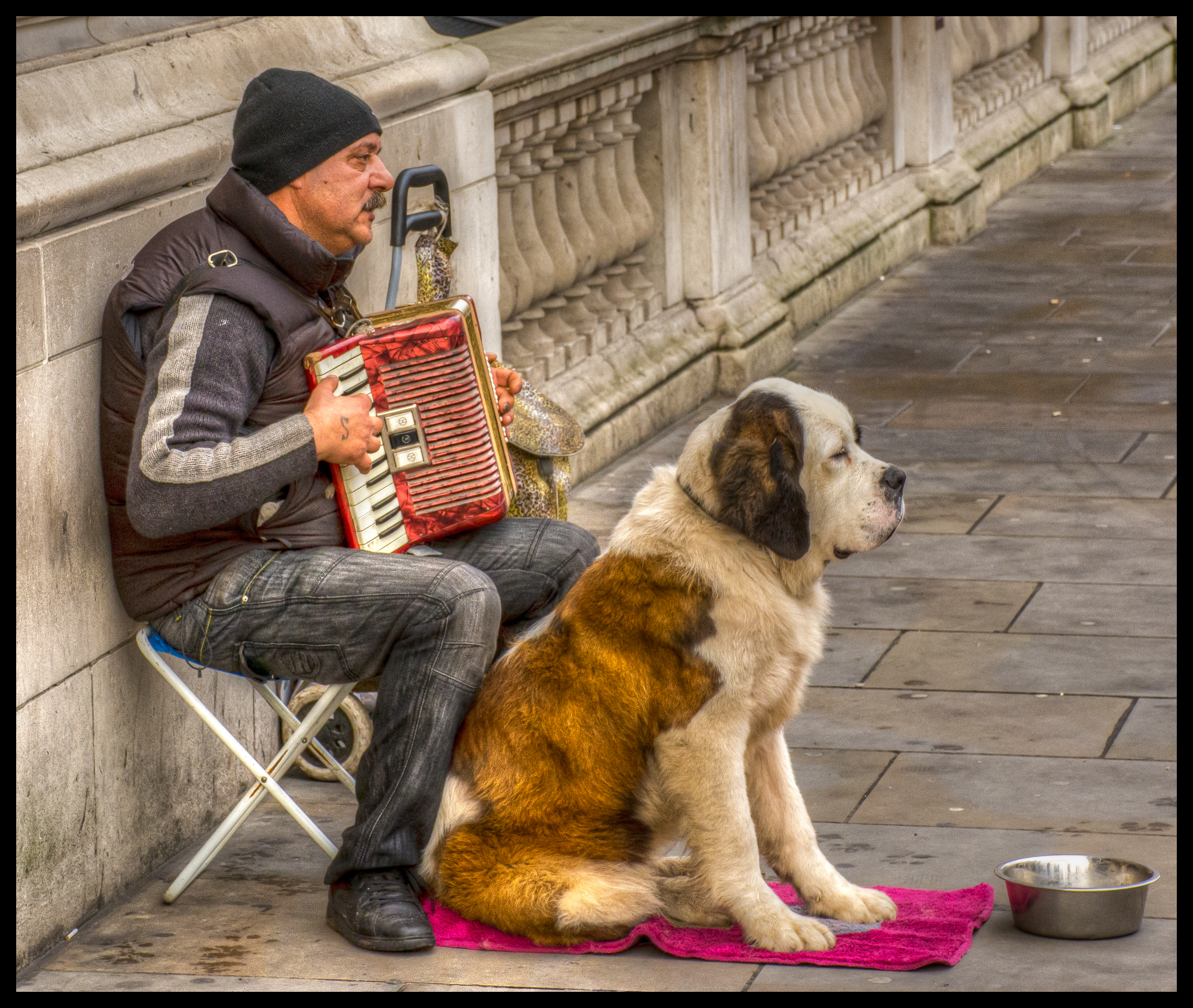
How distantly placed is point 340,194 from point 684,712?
4.76 feet

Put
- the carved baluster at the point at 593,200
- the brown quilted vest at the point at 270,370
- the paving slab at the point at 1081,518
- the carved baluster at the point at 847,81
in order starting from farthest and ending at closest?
the carved baluster at the point at 847,81, the carved baluster at the point at 593,200, the paving slab at the point at 1081,518, the brown quilted vest at the point at 270,370

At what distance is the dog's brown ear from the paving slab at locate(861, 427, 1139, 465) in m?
4.48

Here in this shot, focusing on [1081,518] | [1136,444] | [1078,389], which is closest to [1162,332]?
[1078,389]

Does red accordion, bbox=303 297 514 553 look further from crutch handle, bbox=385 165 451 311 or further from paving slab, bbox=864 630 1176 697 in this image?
paving slab, bbox=864 630 1176 697

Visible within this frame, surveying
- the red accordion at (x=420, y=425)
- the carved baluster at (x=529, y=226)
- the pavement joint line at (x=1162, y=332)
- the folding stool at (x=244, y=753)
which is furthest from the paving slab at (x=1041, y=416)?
the folding stool at (x=244, y=753)

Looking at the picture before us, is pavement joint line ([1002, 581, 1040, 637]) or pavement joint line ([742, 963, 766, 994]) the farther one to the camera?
pavement joint line ([1002, 581, 1040, 637])

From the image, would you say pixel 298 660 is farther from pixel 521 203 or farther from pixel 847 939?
pixel 521 203

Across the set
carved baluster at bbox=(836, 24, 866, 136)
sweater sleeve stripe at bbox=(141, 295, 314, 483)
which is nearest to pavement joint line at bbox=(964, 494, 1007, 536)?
sweater sleeve stripe at bbox=(141, 295, 314, 483)

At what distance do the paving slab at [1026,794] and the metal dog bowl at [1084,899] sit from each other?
500mm

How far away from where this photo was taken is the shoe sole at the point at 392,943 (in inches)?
164

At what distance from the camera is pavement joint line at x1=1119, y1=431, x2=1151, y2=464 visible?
8398 millimetres

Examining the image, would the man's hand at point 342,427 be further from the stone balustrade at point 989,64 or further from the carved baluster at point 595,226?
the stone balustrade at point 989,64

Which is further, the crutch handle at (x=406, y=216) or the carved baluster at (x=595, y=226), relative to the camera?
the carved baluster at (x=595, y=226)
